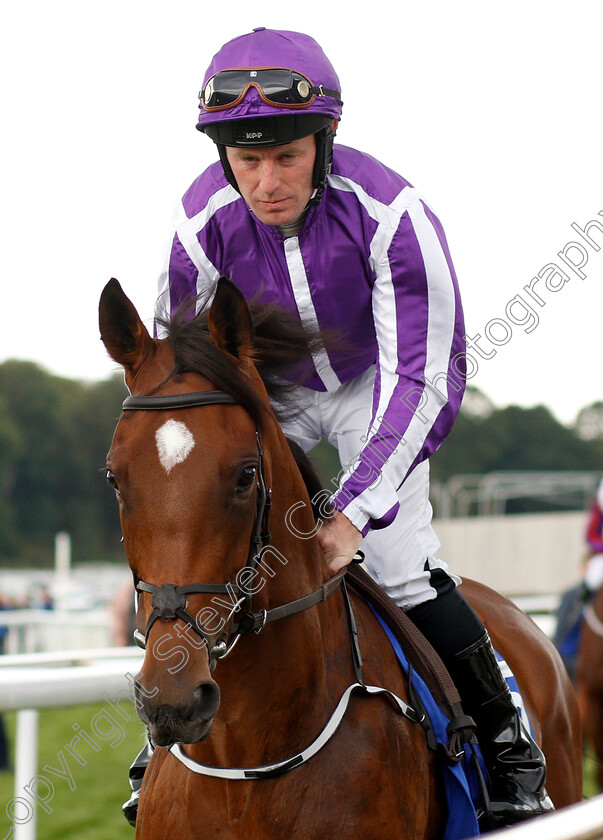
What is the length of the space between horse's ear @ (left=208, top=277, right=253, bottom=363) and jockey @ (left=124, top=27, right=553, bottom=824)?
301 mm

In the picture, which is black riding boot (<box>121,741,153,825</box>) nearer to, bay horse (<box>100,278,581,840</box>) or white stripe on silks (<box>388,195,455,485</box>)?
bay horse (<box>100,278,581,840</box>)

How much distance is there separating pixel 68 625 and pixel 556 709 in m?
10.4

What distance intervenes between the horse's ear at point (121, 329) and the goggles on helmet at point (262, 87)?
2.18 feet

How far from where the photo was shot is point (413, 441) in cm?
266

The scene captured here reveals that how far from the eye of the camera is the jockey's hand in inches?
99.7

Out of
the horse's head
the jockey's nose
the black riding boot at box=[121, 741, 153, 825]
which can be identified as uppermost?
the jockey's nose

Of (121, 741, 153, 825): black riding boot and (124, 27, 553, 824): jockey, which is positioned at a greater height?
(124, 27, 553, 824): jockey

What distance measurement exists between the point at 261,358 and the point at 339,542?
1.69 ft

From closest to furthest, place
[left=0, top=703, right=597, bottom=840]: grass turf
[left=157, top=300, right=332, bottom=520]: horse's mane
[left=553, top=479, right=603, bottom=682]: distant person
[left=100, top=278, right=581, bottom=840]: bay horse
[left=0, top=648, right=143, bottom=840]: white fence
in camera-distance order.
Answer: [left=100, top=278, right=581, bottom=840]: bay horse < [left=157, top=300, right=332, bottom=520]: horse's mane < [left=0, top=648, right=143, bottom=840]: white fence < [left=0, top=703, right=597, bottom=840]: grass turf < [left=553, top=479, right=603, bottom=682]: distant person

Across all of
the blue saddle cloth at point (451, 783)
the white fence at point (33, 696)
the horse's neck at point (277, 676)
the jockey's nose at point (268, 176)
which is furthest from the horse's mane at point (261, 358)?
the white fence at point (33, 696)

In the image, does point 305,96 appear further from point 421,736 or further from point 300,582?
point 421,736

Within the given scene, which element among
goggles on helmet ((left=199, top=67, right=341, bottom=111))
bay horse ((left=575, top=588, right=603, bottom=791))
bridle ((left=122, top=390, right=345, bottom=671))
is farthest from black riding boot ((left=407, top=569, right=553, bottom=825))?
bay horse ((left=575, top=588, right=603, bottom=791))

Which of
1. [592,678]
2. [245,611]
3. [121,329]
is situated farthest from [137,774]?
[592,678]

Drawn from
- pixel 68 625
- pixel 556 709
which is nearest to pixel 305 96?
pixel 556 709
